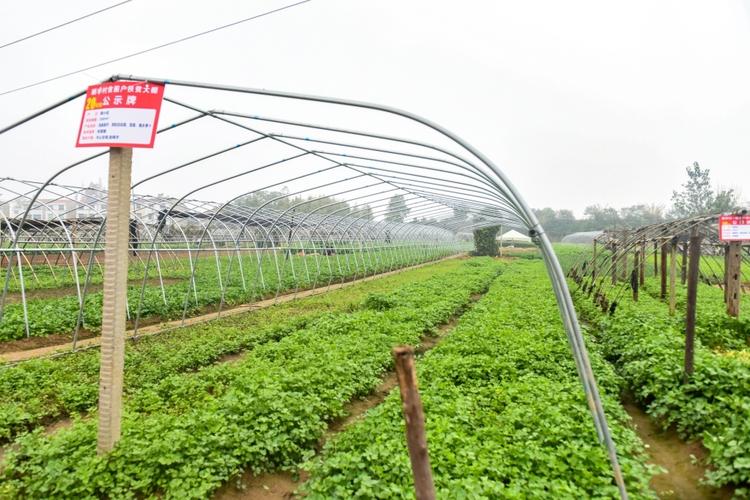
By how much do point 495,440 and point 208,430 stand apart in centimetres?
310

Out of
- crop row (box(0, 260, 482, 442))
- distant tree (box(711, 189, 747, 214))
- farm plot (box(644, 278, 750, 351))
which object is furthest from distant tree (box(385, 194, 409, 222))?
distant tree (box(711, 189, 747, 214))

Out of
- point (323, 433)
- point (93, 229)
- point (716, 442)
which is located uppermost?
point (93, 229)

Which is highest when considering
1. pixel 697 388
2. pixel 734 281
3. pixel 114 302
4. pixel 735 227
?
pixel 735 227

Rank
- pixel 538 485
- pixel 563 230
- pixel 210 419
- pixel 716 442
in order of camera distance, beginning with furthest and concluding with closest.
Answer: pixel 563 230 → pixel 210 419 → pixel 716 442 → pixel 538 485

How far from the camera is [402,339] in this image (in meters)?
9.62

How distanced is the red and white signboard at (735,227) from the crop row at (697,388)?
1.94m

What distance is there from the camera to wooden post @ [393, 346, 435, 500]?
97.7 inches

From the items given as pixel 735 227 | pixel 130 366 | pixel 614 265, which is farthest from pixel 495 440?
pixel 614 265

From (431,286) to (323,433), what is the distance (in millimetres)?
13025

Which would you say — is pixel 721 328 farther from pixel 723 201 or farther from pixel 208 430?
pixel 723 201

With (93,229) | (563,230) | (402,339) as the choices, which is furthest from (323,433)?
(563,230)

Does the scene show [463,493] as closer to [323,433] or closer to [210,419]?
[323,433]

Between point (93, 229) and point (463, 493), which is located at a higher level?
point (93, 229)

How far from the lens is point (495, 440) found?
482 centimetres
